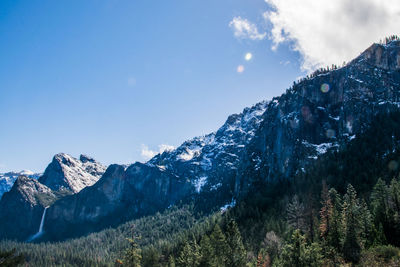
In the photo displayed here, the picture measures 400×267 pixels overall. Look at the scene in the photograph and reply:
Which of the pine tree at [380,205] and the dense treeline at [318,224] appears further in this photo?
the pine tree at [380,205]

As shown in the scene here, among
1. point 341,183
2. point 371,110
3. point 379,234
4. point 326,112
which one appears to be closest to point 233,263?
point 379,234

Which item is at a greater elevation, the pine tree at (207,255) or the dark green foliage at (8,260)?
the dark green foliage at (8,260)

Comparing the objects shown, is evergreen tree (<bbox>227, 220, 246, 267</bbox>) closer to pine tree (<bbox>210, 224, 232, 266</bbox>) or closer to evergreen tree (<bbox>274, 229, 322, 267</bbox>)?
pine tree (<bbox>210, 224, 232, 266</bbox>)

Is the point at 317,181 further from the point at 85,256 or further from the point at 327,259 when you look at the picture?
the point at 85,256

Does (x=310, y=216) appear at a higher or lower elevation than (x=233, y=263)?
higher

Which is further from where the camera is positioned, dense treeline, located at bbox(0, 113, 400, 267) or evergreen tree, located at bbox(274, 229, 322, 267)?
dense treeline, located at bbox(0, 113, 400, 267)

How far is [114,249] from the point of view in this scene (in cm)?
19838

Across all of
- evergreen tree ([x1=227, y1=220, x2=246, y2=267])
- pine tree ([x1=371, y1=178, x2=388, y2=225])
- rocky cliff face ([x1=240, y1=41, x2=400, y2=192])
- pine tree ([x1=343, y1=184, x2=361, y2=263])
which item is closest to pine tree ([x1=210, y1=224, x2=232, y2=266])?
evergreen tree ([x1=227, y1=220, x2=246, y2=267])

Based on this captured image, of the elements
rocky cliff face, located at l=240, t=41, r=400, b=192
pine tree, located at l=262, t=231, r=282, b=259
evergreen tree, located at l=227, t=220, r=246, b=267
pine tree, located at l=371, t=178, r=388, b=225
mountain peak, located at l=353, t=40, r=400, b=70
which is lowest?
pine tree, located at l=262, t=231, r=282, b=259

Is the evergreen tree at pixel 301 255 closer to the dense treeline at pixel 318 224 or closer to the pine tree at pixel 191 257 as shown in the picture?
the dense treeline at pixel 318 224

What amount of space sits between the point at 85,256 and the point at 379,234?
16839 centimetres

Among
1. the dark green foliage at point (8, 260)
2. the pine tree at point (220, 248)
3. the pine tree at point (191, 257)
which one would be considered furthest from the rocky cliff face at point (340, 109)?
the dark green foliage at point (8, 260)

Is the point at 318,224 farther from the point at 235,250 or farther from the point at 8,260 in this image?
the point at 8,260

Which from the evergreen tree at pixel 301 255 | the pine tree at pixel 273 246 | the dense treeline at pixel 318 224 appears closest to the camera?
the evergreen tree at pixel 301 255
